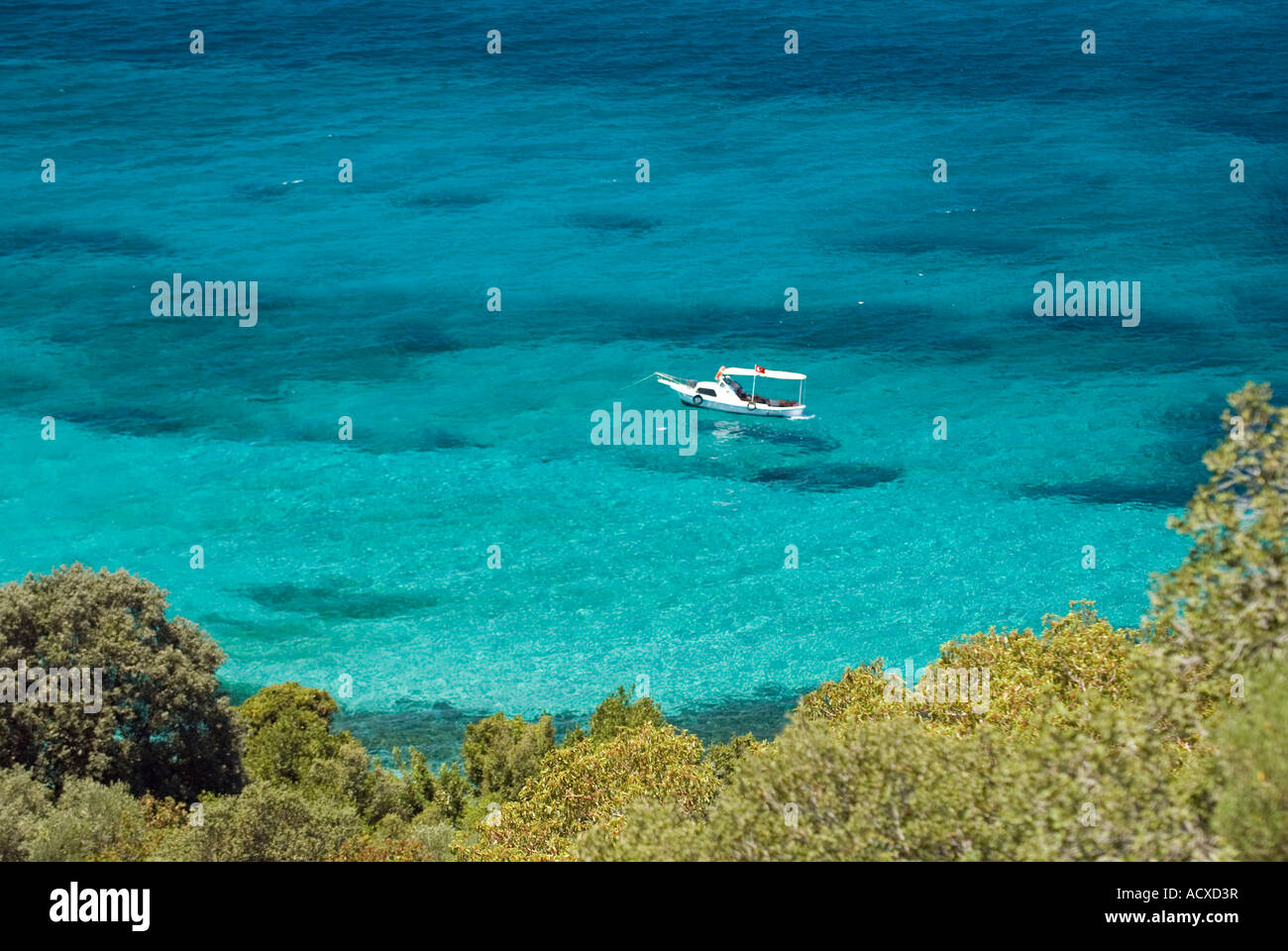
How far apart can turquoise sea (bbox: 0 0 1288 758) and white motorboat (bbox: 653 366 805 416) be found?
0.73 metres

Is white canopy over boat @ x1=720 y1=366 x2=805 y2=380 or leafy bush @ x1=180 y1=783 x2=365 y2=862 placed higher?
white canopy over boat @ x1=720 y1=366 x2=805 y2=380

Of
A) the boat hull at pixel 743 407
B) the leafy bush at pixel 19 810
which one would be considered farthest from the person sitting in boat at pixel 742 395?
the leafy bush at pixel 19 810

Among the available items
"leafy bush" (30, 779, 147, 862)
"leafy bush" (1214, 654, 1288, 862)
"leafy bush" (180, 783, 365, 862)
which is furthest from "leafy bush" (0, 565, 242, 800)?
"leafy bush" (1214, 654, 1288, 862)

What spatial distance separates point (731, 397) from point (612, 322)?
11.5 metres

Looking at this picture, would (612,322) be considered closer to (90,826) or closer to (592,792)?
(592,792)

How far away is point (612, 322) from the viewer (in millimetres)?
64188

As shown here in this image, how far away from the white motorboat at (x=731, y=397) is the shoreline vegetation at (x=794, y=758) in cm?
2278

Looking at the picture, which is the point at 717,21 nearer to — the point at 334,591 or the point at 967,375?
the point at 967,375

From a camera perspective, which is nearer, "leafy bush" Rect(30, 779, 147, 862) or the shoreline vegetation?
the shoreline vegetation

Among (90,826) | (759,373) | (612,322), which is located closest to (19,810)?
(90,826)

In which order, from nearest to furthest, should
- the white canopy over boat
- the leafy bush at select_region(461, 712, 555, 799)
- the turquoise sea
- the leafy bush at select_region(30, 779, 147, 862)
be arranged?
1. the leafy bush at select_region(30, 779, 147, 862)
2. the leafy bush at select_region(461, 712, 555, 799)
3. the turquoise sea
4. the white canopy over boat

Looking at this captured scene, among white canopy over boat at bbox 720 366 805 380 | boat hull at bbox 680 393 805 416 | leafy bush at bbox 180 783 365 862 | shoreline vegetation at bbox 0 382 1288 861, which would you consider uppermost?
white canopy over boat at bbox 720 366 805 380

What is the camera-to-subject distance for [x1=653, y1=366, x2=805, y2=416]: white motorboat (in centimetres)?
5419

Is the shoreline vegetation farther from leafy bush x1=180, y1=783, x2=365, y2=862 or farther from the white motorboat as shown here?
the white motorboat
